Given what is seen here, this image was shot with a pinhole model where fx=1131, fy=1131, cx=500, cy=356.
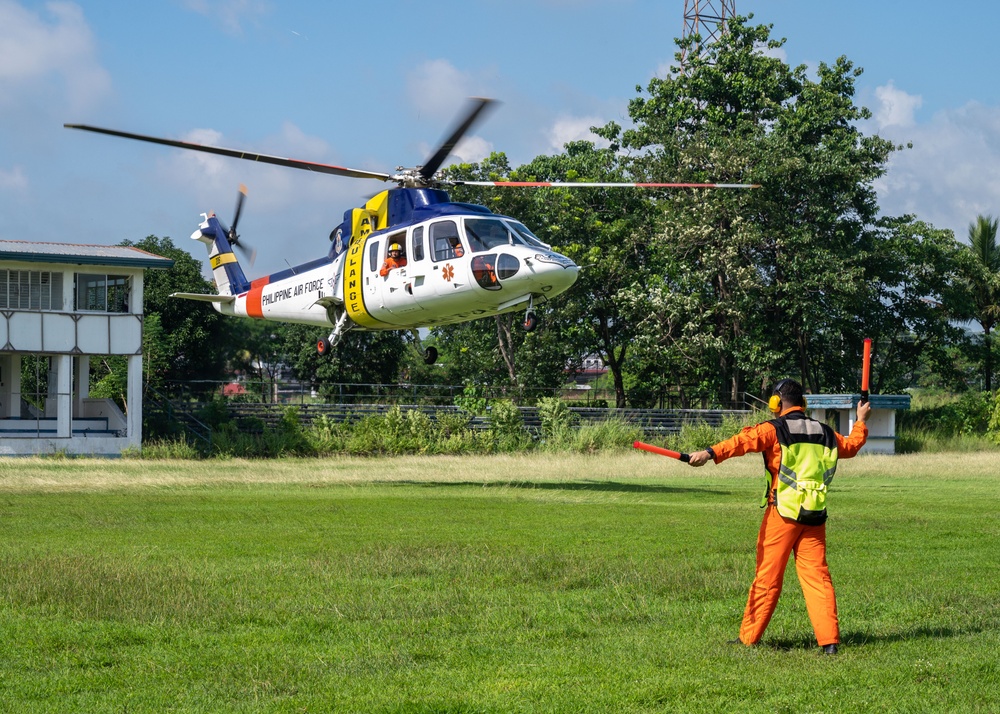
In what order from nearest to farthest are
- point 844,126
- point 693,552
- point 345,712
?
point 345,712 → point 693,552 → point 844,126

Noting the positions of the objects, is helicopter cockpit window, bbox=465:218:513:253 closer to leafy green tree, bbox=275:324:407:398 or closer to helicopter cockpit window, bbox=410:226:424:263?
helicopter cockpit window, bbox=410:226:424:263

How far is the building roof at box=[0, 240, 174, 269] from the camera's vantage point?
37.7m

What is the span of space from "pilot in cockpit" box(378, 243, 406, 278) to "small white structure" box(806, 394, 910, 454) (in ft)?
70.8

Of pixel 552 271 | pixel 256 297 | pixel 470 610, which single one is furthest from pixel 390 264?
pixel 470 610

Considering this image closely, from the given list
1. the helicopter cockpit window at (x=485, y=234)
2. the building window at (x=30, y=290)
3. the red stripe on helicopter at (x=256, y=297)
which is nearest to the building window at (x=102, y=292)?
the building window at (x=30, y=290)

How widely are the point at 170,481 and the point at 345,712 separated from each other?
64.3ft

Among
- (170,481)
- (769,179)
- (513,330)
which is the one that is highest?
(769,179)

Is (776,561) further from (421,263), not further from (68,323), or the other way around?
(68,323)

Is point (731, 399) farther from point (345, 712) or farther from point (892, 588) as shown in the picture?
point (345, 712)

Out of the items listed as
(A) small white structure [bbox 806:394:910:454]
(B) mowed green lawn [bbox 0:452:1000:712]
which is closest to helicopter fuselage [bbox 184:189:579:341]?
(B) mowed green lawn [bbox 0:452:1000:712]

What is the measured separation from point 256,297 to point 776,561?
2247cm

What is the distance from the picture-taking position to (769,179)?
4747cm

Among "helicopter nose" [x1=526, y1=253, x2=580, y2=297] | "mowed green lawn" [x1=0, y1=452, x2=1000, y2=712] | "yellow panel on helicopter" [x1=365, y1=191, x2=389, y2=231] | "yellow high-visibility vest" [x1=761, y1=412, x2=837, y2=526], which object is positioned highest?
"yellow panel on helicopter" [x1=365, y1=191, x2=389, y2=231]

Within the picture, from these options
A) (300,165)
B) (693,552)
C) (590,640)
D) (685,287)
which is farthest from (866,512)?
(685,287)
